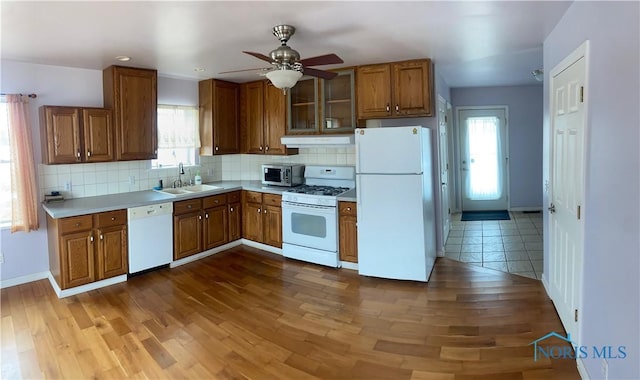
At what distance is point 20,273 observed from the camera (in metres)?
4.11

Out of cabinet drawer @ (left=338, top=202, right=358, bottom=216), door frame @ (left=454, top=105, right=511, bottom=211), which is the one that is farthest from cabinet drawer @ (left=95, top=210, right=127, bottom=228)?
door frame @ (left=454, top=105, right=511, bottom=211)

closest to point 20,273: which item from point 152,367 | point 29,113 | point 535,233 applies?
point 29,113

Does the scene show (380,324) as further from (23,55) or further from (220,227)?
(23,55)

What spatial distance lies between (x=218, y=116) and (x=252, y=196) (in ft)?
4.09

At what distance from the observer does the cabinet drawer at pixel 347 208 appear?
432 centimetres

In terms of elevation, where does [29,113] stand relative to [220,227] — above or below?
above

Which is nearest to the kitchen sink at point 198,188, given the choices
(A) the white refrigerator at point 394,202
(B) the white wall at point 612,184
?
(A) the white refrigerator at point 394,202

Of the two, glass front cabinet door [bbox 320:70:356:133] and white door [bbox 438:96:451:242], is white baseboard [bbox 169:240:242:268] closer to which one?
glass front cabinet door [bbox 320:70:356:133]

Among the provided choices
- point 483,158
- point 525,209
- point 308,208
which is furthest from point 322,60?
point 525,209

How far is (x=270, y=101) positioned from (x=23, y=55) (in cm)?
272

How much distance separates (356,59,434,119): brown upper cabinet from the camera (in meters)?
4.19

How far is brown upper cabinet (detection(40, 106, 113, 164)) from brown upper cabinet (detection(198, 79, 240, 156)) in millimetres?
1323

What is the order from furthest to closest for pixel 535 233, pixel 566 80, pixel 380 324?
pixel 535 233 → pixel 380 324 → pixel 566 80

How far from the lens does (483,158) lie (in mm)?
7484
